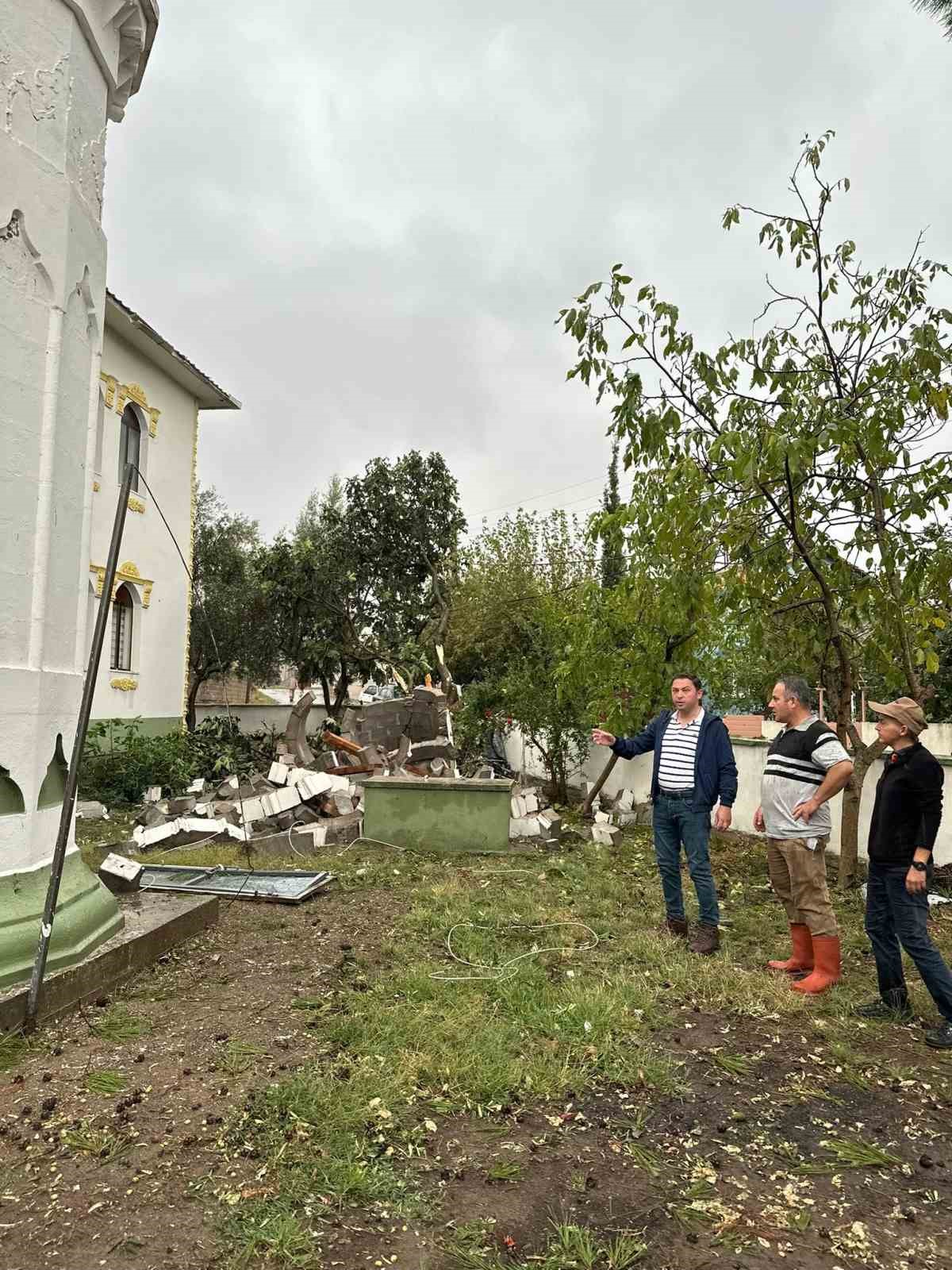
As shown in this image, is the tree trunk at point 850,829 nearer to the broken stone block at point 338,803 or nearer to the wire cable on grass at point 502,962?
the wire cable on grass at point 502,962

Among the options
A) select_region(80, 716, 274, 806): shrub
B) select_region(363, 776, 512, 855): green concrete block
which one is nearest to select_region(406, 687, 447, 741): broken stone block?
select_region(80, 716, 274, 806): shrub

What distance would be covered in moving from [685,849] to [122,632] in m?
12.9

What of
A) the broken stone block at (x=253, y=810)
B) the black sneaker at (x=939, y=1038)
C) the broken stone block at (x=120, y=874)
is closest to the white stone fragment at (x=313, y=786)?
the broken stone block at (x=253, y=810)

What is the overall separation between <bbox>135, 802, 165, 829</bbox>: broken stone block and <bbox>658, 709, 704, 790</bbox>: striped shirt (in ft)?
23.9

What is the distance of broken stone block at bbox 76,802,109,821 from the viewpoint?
12031 millimetres

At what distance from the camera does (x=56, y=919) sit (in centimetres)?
475

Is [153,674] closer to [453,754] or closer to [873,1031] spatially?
[453,754]

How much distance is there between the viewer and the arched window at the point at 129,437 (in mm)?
15977

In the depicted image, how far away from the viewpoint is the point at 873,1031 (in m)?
4.69

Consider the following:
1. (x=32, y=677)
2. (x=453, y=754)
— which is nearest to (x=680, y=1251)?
(x=32, y=677)

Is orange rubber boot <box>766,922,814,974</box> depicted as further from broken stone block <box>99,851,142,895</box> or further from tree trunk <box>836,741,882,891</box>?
broken stone block <box>99,851,142,895</box>

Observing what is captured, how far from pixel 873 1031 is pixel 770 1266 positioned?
2.27 m

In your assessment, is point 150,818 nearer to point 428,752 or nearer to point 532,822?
point 428,752

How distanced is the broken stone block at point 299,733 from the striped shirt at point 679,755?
962cm
